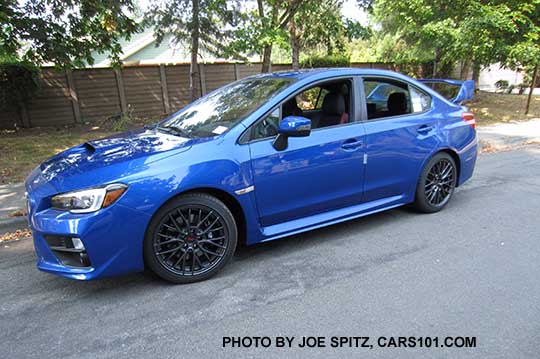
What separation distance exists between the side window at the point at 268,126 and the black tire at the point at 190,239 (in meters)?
0.68

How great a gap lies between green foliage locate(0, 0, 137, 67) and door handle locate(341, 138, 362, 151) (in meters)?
6.25

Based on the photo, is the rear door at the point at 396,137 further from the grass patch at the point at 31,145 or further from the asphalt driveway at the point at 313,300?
the grass patch at the point at 31,145

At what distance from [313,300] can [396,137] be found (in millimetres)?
2021

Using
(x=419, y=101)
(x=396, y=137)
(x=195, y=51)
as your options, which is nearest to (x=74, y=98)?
(x=195, y=51)

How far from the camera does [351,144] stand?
3.86 m

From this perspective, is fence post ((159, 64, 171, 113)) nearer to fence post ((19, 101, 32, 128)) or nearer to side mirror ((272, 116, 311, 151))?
fence post ((19, 101, 32, 128))

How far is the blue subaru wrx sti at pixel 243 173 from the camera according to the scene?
9.48 feet

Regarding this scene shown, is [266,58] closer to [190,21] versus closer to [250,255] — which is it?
[190,21]

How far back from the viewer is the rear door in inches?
159

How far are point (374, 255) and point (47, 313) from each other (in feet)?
8.83

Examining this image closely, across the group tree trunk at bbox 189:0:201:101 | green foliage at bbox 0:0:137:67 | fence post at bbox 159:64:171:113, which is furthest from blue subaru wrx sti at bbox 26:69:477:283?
fence post at bbox 159:64:171:113

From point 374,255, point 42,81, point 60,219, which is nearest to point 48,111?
point 42,81

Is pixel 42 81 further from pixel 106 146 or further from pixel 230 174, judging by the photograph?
pixel 230 174

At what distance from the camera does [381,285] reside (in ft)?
10.4
